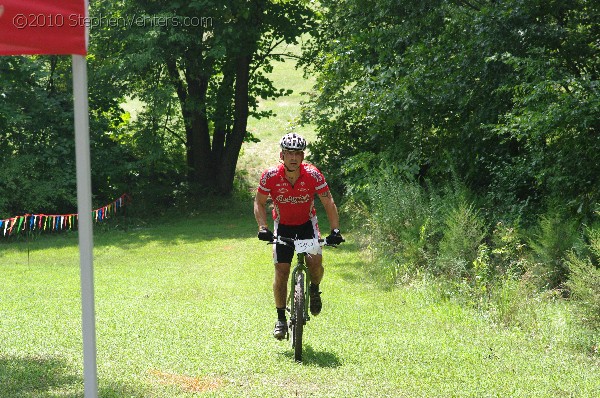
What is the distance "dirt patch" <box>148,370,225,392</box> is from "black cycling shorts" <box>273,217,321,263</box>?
1.55 m

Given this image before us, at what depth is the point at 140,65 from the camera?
969 inches

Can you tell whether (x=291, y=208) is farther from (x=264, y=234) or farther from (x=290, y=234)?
(x=264, y=234)

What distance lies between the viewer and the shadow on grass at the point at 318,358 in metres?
8.01

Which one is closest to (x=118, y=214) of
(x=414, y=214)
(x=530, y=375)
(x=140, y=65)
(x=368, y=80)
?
(x=140, y=65)

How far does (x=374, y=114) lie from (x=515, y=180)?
3.41 m

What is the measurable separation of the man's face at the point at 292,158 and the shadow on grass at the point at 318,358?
1.85 m

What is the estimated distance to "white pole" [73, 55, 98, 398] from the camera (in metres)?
4.59

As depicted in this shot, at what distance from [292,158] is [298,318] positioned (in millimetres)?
1527

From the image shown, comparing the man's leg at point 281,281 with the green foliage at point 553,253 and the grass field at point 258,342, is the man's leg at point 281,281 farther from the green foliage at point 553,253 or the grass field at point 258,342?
the green foliage at point 553,253

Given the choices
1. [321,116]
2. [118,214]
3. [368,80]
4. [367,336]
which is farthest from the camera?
[118,214]

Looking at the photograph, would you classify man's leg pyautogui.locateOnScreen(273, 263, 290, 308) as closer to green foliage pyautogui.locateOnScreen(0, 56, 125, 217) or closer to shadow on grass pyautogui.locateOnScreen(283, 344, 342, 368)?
shadow on grass pyautogui.locateOnScreen(283, 344, 342, 368)

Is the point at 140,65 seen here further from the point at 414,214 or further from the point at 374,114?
the point at 414,214

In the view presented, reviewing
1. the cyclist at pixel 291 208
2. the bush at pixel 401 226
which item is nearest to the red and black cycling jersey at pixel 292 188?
the cyclist at pixel 291 208

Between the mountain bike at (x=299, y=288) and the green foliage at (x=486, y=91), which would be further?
the green foliage at (x=486, y=91)
